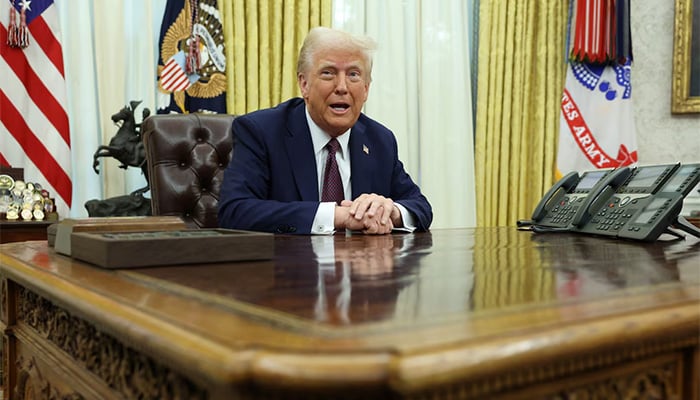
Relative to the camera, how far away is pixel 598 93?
4.87 meters

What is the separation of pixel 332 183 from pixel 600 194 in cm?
103

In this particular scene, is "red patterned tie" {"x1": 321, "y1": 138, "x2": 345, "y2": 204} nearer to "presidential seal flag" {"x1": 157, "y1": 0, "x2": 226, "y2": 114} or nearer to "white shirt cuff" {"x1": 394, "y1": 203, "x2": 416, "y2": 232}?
"white shirt cuff" {"x1": 394, "y1": 203, "x2": 416, "y2": 232}

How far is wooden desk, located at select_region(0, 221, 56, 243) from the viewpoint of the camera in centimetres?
314

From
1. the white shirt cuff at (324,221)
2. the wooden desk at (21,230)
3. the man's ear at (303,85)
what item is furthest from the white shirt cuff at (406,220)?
the wooden desk at (21,230)

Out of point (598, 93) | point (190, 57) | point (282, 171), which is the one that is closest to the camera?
point (282, 171)

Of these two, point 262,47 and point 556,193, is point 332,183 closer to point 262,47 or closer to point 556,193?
point 556,193

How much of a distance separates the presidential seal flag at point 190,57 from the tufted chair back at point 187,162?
3.97 feet

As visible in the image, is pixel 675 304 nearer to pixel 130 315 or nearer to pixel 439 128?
pixel 130 315

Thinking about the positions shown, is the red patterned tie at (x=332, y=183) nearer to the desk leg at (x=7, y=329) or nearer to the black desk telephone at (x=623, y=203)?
the black desk telephone at (x=623, y=203)

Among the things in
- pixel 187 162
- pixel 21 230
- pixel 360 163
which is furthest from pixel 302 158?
pixel 21 230

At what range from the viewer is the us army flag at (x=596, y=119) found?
4.85 m

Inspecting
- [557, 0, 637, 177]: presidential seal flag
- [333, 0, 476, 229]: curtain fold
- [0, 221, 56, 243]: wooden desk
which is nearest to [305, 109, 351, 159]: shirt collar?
[0, 221, 56, 243]: wooden desk

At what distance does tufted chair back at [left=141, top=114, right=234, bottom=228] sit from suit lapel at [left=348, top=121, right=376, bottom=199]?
26.5 inches

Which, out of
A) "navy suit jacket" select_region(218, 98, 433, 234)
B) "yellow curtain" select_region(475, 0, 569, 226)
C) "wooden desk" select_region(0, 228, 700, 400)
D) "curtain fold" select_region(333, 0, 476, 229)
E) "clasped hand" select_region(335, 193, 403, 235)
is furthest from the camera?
"yellow curtain" select_region(475, 0, 569, 226)
